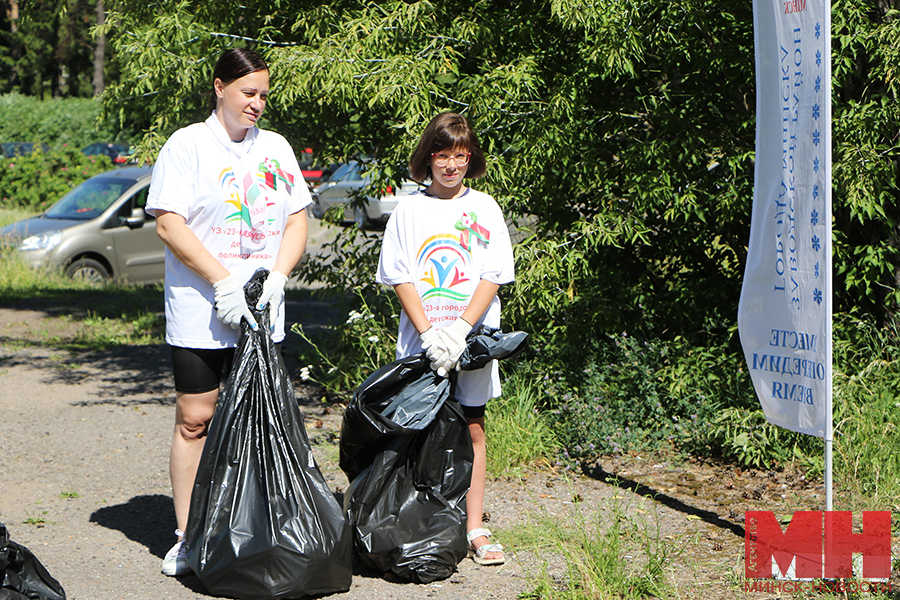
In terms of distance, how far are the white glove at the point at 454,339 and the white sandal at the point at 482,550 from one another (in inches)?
31.2

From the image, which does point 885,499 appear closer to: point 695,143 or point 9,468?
point 695,143

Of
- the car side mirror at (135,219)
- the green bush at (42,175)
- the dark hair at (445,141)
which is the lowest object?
the dark hair at (445,141)

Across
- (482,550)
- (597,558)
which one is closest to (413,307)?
(482,550)

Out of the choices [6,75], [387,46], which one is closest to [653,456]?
[387,46]

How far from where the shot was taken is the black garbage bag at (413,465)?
367 centimetres

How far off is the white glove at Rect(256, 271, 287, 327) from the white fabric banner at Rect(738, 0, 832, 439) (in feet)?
6.76

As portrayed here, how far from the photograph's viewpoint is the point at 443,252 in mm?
3744

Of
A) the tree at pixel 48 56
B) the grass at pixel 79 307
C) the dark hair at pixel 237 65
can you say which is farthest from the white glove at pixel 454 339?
the tree at pixel 48 56

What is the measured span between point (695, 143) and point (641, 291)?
1.16 metres

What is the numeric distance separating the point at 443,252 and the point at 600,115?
228cm

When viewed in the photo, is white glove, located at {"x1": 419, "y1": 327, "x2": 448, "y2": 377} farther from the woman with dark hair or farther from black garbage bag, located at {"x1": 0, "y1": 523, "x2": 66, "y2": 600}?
black garbage bag, located at {"x1": 0, "y1": 523, "x2": 66, "y2": 600}

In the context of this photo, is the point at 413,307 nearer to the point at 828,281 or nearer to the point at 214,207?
the point at 214,207

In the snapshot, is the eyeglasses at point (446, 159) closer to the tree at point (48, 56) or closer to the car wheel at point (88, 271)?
the car wheel at point (88, 271)

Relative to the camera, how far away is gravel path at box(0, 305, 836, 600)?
12.1 ft
